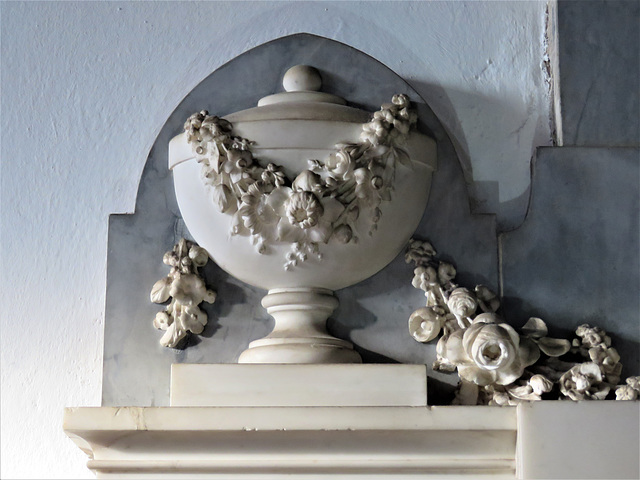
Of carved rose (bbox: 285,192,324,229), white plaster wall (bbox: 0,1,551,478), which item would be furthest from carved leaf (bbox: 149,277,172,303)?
carved rose (bbox: 285,192,324,229)

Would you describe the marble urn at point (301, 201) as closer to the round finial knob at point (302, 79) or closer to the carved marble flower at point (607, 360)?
the round finial knob at point (302, 79)

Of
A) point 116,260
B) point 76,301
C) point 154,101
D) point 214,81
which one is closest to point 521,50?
point 214,81

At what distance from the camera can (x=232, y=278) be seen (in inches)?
56.7

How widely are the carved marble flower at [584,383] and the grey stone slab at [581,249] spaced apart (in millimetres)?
92

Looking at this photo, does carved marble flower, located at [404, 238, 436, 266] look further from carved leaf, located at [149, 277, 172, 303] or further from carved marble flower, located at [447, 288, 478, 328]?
carved leaf, located at [149, 277, 172, 303]

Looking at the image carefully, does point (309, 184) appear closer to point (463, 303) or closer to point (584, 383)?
point (463, 303)

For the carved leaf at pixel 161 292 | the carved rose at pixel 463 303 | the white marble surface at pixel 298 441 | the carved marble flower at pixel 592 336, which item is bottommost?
the white marble surface at pixel 298 441

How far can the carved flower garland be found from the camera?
4.33ft

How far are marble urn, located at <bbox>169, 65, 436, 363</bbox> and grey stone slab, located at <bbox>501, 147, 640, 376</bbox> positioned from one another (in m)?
0.19

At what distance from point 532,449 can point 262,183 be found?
544 millimetres

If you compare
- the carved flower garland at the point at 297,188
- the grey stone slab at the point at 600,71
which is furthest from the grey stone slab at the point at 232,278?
the grey stone slab at the point at 600,71

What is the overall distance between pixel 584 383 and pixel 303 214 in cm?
48

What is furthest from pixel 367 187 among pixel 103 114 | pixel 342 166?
pixel 103 114

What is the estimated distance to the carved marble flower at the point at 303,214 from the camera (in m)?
1.29
